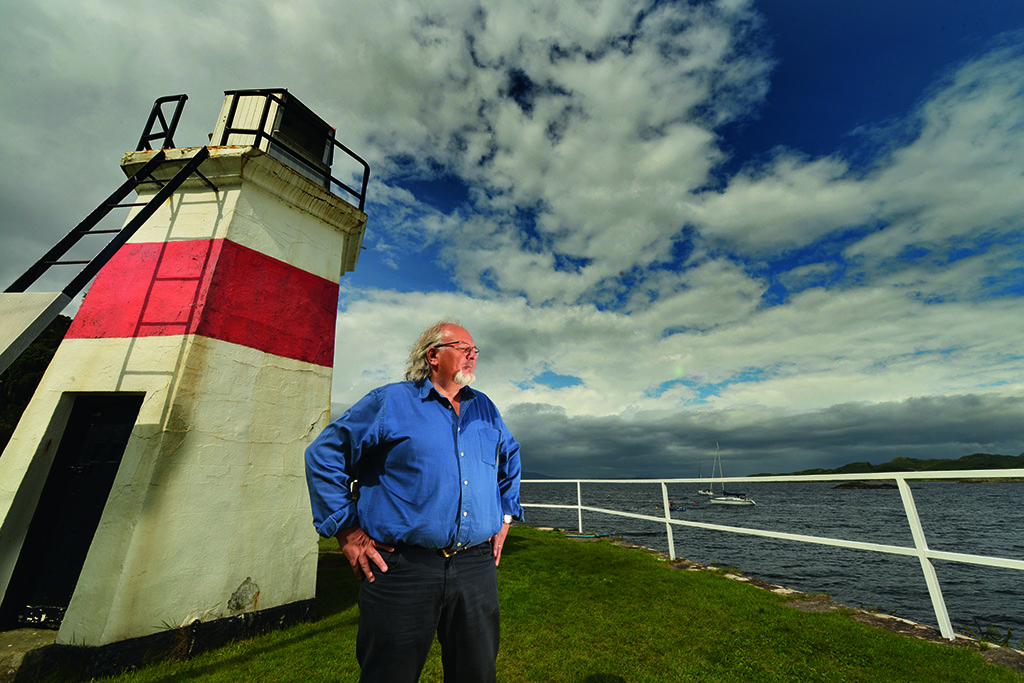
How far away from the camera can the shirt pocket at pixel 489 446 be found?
2.09 meters

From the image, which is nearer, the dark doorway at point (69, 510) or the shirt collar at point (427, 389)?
the shirt collar at point (427, 389)

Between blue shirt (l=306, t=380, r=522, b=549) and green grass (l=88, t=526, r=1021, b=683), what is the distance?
1774mm

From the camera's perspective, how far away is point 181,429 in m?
3.56

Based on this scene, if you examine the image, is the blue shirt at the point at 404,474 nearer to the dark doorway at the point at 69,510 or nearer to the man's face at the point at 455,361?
the man's face at the point at 455,361

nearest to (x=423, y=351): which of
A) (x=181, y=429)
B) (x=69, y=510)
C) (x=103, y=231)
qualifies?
(x=181, y=429)

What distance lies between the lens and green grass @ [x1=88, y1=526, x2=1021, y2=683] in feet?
9.09

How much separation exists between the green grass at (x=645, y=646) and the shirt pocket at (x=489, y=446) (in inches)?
69.7

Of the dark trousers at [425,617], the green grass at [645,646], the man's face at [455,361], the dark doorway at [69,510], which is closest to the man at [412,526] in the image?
the dark trousers at [425,617]

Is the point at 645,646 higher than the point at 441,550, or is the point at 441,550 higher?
the point at 441,550

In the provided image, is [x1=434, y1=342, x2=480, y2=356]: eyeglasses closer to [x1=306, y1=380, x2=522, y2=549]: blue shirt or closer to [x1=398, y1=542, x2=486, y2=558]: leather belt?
[x1=306, y1=380, x2=522, y2=549]: blue shirt

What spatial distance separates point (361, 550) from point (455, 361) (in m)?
0.98

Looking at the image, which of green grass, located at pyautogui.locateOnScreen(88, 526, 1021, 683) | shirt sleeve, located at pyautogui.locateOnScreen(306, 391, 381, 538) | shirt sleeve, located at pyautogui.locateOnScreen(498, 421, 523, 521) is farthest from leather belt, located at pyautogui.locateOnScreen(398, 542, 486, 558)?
green grass, located at pyautogui.locateOnScreen(88, 526, 1021, 683)

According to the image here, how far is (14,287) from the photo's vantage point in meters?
2.64

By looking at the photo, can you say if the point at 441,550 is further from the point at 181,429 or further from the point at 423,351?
the point at 181,429
